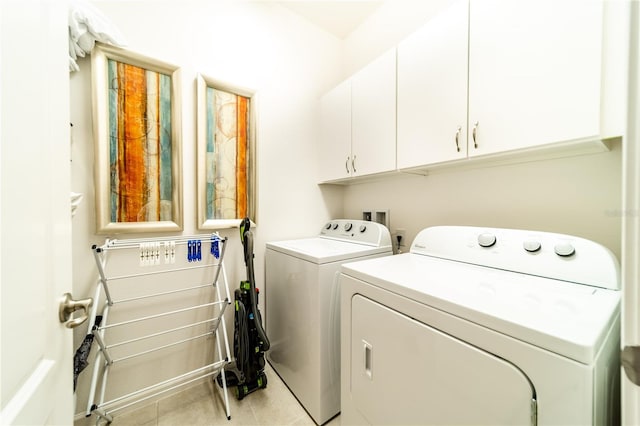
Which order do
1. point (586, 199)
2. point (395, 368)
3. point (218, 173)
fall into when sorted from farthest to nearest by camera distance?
point (218, 173) < point (586, 199) < point (395, 368)

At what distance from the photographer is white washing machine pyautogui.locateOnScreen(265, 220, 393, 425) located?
135 centimetres

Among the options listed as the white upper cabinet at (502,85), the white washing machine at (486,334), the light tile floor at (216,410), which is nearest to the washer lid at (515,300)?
the white washing machine at (486,334)

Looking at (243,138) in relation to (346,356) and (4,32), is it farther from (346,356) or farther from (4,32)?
(346,356)

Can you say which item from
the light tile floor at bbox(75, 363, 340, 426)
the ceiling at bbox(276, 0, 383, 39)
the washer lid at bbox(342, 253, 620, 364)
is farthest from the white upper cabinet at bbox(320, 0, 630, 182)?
the light tile floor at bbox(75, 363, 340, 426)

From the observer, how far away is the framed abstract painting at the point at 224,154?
1.63 meters

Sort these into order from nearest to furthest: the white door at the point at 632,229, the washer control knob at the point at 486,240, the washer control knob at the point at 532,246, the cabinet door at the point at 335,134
Result: the white door at the point at 632,229
the washer control knob at the point at 532,246
the washer control knob at the point at 486,240
the cabinet door at the point at 335,134

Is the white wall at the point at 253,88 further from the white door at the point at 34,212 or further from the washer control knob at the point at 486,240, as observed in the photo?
the washer control knob at the point at 486,240

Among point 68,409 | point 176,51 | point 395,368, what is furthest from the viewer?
point 176,51

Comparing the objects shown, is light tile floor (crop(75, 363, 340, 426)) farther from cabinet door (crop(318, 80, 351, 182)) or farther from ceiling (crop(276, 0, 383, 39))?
ceiling (crop(276, 0, 383, 39))

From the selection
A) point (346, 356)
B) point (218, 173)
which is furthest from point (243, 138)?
point (346, 356)

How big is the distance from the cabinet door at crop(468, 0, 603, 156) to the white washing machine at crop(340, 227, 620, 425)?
0.45 metres

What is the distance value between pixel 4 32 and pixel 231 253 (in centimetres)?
155

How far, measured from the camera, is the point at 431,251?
133 centimetres

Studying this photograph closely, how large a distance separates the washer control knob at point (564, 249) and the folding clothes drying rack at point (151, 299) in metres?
1.73
